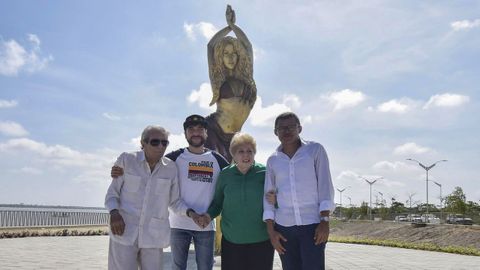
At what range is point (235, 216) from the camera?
13.2ft

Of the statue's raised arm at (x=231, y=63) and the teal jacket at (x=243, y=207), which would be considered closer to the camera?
the teal jacket at (x=243, y=207)

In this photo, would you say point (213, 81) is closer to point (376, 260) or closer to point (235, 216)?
point (235, 216)

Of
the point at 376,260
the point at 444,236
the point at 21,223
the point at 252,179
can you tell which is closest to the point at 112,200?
the point at 252,179

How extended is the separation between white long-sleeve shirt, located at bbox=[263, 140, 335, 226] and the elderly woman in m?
0.15

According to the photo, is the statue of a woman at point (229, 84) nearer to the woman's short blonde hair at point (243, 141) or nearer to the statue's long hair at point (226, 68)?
the statue's long hair at point (226, 68)

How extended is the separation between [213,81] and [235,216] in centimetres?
440

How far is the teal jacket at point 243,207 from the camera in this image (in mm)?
3988

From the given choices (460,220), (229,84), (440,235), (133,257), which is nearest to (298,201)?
(133,257)

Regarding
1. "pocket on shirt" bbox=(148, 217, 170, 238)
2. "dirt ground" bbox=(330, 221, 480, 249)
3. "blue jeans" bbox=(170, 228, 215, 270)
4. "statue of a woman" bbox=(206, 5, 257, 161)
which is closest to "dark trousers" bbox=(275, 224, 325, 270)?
"blue jeans" bbox=(170, 228, 215, 270)

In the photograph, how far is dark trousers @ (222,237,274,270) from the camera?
3982 mm

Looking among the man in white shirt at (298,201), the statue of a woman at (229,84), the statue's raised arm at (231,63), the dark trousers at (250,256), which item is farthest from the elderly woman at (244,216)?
the statue's raised arm at (231,63)

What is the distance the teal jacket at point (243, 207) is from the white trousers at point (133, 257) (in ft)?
2.00

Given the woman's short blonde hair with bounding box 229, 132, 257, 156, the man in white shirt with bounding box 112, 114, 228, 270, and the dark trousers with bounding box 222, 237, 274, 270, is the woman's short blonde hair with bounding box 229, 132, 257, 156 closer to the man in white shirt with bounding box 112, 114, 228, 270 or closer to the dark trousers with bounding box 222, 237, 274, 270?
the man in white shirt with bounding box 112, 114, 228, 270

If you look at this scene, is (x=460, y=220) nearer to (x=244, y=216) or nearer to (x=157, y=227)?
(x=244, y=216)
